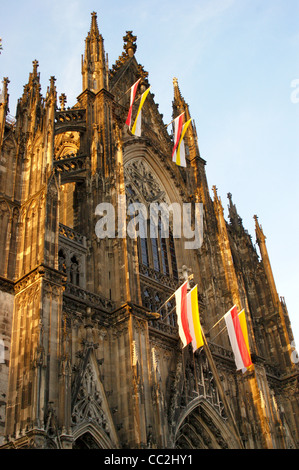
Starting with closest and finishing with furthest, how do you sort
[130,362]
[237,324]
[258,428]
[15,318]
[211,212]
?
[15,318] → [130,362] → [258,428] → [237,324] → [211,212]

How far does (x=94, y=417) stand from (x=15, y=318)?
413 cm

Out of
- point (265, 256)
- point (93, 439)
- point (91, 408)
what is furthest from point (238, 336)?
point (265, 256)

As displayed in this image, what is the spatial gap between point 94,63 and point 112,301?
584 inches

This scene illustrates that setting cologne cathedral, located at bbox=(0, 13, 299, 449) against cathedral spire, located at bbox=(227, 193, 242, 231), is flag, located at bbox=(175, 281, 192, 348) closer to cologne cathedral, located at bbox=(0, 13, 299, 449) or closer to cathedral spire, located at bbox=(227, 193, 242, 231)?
cologne cathedral, located at bbox=(0, 13, 299, 449)

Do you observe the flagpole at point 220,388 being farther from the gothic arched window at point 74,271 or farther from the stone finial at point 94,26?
the stone finial at point 94,26

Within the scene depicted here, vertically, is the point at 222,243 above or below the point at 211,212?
below

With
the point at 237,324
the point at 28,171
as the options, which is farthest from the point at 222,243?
the point at 28,171

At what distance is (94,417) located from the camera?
1880cm

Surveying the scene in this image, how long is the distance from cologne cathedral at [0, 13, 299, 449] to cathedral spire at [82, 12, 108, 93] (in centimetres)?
8

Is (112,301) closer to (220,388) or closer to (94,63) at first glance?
(220,388)

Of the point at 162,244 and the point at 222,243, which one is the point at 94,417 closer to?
the point at 162,244

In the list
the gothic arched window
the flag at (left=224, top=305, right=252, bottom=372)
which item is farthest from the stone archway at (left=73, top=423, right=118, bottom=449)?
the flag at (left=224, top=305, right=252, bottom=372)

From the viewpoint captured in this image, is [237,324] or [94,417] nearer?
[94,417]

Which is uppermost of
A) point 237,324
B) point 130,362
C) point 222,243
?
point 222,243
